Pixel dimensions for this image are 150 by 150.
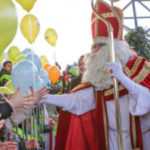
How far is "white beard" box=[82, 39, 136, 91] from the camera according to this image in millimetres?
2385

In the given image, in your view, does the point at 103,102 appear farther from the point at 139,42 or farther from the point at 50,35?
the point at 139,42

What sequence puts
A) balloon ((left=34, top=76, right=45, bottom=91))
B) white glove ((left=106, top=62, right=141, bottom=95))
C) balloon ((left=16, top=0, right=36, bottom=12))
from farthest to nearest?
balloon ((left=34, top=76, right=45, bottom=91)), balloon ((left=16, top=0, right=36, bottom=12)), white glove ((left=106, top=62, right=141, bottom=95))

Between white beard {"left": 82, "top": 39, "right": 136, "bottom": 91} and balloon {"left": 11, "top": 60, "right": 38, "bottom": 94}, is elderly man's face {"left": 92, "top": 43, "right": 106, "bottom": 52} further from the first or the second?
balloon {"left": 11, "top": 60, "right": 38, "bottom": 94}

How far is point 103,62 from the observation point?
241 centimetres

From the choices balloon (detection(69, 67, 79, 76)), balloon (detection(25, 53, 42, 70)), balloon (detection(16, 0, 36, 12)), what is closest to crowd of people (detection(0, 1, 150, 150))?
balloon (detection(16, 0, 36, 12))

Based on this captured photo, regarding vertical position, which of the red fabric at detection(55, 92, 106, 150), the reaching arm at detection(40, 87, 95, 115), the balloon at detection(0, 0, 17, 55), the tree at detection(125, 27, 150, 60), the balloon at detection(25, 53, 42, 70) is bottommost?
the red fabric at detection(55, 92, 106, 150)

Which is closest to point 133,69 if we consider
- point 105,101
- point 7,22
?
point 105,101

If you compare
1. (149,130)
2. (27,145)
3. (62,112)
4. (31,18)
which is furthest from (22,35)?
(149,130)

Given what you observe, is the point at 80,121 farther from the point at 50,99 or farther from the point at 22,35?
the point at 22,35

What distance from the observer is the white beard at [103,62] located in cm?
238

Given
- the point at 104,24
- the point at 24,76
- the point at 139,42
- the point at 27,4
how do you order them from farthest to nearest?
the point at 139,42
the point at 27,4
the point at 24,76
the point at 104,24

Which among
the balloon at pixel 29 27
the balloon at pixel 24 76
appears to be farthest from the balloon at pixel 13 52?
the balloon at pixel 24 76

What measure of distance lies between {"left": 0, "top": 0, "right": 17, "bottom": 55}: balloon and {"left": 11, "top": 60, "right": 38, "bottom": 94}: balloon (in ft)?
4.51

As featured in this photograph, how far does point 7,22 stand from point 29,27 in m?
2.58
